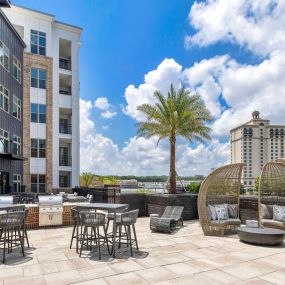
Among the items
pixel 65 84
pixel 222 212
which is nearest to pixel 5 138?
pixel 65 84

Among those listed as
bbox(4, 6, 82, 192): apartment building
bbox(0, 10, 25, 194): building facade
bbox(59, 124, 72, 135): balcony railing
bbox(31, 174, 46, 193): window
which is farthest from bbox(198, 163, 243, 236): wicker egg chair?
bbox(59, 124, 72, 135): balcony railing

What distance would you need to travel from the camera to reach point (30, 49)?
22.4 m

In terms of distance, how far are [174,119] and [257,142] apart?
3847cm

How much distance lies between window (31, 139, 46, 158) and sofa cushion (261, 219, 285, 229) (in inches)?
694

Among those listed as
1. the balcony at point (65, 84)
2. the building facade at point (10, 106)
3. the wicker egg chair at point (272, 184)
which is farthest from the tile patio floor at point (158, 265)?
the balcony at point (65, 84)

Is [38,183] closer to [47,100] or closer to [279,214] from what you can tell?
[47,100]

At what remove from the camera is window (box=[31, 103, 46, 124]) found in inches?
885

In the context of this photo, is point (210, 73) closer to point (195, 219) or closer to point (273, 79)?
point (273, 79)

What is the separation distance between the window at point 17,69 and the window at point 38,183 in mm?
7191

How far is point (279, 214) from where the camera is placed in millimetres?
9430

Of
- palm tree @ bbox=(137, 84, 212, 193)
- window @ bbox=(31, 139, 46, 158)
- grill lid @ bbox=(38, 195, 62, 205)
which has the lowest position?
grill lid @ bbox=(38, 195, 62, 205)

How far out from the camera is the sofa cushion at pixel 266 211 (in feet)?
32.0

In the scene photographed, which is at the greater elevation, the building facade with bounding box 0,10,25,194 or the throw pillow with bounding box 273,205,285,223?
the building facade with bounding box 0,10,25,194

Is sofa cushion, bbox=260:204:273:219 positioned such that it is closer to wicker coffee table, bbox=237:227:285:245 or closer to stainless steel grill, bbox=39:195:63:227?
wicker coffee table, bbox=237:227:285:245
